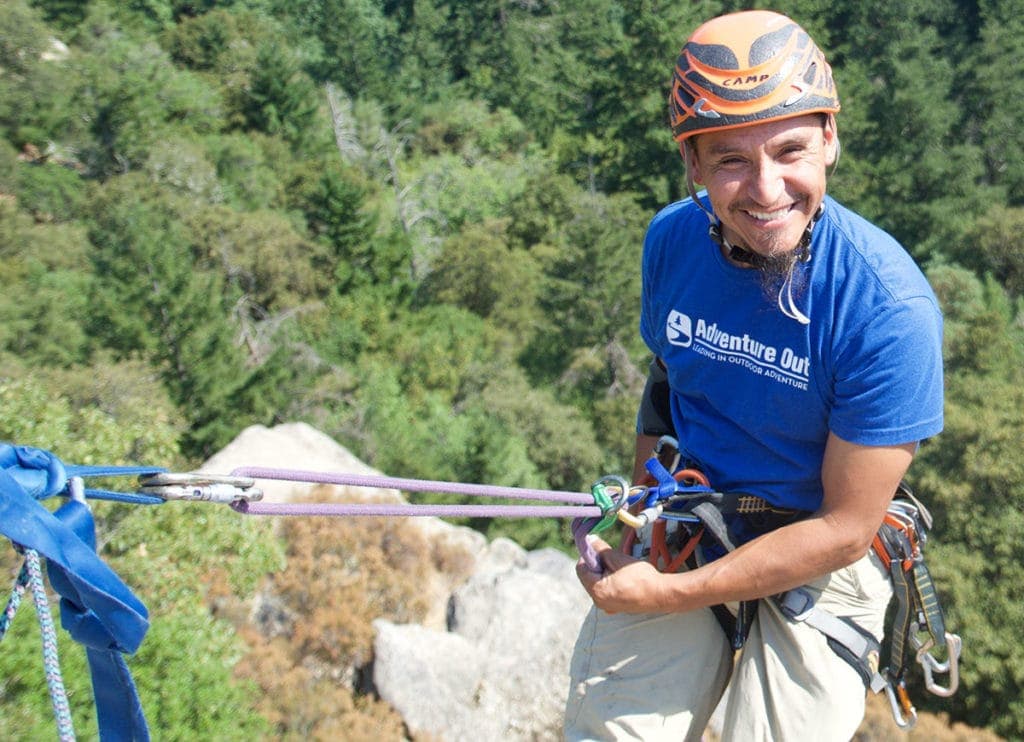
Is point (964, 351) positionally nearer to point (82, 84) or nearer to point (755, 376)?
point (755, 376)

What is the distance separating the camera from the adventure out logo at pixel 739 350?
2.08 m

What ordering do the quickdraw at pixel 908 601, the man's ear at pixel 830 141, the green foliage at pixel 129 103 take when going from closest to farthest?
the man's ear at pixel 830 141, the quickdraw at pixel 908 601, the green foliage at pixel 129 103

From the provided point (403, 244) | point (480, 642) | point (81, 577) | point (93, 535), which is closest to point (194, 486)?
point (93, 535)

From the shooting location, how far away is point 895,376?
192 centimetres

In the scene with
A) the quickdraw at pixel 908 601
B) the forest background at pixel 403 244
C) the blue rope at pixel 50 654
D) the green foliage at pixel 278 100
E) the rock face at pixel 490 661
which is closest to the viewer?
the blue rope at pixel 50 654

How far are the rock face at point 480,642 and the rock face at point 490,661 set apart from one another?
11mm

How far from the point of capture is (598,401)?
25453 mm

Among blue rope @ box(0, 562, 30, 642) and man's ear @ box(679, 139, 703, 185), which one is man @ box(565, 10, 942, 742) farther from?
blue rope @ box(0, 562, 30, 642)

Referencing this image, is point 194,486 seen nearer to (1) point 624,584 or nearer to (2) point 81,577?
(2) point 81,577

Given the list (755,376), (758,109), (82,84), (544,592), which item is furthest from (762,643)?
(82,84)

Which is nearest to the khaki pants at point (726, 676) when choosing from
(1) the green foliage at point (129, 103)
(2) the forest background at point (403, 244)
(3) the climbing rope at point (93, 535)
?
(3) the climbing rope at point (93, 535)

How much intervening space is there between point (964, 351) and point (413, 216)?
20657 millimetres

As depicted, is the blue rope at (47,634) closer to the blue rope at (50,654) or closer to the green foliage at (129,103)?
the blue rope at (50,654)

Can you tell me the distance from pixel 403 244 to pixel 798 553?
3005 cm
